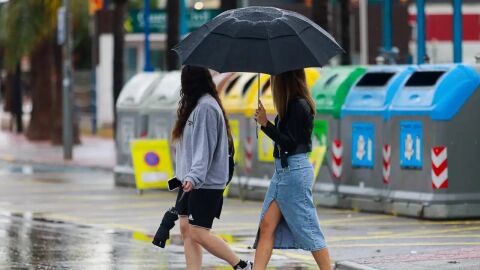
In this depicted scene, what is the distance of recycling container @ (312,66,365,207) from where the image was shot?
18.0 m

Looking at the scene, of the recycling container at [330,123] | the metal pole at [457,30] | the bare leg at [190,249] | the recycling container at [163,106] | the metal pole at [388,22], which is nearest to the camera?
the bare leg at [190,249]

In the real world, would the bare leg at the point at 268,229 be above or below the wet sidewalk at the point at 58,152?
above

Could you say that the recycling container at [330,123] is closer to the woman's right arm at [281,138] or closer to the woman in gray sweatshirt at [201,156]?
the woman in gray sweatshirt at [201,156]

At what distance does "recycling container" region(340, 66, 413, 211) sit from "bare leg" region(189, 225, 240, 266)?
710 cm

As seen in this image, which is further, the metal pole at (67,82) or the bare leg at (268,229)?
the metal pole at (67,82)

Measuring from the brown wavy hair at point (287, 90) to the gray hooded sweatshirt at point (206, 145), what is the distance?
1.90ft

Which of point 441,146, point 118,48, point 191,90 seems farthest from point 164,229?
point 118,48

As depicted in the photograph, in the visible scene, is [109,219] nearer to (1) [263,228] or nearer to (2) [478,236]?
(2) [478,236]

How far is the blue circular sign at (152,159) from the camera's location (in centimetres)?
2105

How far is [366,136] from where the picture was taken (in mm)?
17422

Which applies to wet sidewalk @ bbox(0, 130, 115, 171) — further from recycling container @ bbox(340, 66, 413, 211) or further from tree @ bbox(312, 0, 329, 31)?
recycling container @ bbox(340, 66, 413, 211)

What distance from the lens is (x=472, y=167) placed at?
1633 centimetres

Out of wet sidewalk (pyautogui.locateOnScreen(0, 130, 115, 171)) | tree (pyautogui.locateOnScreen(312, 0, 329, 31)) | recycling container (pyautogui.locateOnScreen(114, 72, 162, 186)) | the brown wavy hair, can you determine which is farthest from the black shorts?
wet sidewalk (pyautogui.locateOnScreen(0, 130, 115, 171))

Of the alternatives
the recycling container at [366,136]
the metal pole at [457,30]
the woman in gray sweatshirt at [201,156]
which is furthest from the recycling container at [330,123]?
the woman in gray sweatshirt at [201,156]
